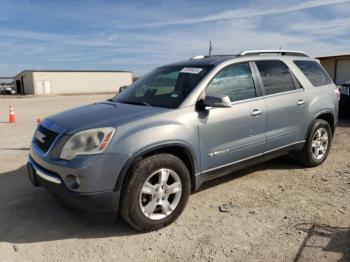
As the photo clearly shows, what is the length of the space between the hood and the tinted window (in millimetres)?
2781

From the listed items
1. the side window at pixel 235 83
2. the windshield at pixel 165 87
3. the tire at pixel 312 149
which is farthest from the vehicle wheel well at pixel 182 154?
the tire at pixel 312 149

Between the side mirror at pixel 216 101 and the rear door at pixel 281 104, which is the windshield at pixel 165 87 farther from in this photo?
the rear door at pixel 281 104

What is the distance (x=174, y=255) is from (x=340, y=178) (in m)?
3.18

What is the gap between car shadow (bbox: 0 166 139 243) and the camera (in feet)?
11.8

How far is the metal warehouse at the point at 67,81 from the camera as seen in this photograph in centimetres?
5228

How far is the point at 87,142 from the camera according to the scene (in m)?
3.38

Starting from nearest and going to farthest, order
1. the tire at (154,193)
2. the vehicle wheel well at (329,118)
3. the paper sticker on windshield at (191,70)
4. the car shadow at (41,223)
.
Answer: the tire at (154,193)
the car shadow at (41,223)
the paper sticker on windshield at (191,70)
the vehicle wheel well at (329,118)

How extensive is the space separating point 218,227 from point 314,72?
3.35m

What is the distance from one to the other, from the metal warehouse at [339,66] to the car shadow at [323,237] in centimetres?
2864

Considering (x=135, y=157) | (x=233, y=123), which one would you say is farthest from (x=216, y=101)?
(x=135, y=157)

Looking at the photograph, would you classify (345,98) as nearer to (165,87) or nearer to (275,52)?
(275,52)

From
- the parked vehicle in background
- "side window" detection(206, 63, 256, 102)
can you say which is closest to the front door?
"side window" detection(206, 63, 256, 102)

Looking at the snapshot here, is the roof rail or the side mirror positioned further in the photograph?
the roof rail

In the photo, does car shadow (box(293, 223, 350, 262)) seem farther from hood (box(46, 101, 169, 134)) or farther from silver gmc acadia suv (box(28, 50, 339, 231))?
hood (box(46, 101, 169, 134))
